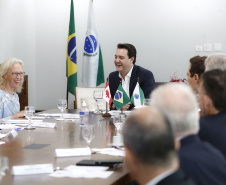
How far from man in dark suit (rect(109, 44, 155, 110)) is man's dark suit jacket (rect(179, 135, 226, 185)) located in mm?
3344

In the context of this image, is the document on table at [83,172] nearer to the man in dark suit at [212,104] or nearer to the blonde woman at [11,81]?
the man in dark suit at [212,104]

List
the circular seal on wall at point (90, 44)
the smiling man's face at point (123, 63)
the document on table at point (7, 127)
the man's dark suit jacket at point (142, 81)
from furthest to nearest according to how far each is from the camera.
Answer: the circular seal on wall at point (90, 44), the smiling man's face at point (123, 63), the man's dark suit jacket at point (142, 81), the document on table at point (7, 127)

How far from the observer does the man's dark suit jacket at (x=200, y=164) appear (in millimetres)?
1647

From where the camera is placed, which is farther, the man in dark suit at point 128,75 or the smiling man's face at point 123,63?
the smiling man's face at point 123,63

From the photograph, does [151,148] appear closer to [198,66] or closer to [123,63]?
[198,66]

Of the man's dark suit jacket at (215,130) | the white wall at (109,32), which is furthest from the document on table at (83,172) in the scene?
the white wall at (109,32)

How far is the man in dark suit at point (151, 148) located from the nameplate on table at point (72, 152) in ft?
3.68

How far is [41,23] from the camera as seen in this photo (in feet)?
25.7

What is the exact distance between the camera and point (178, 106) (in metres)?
1.62

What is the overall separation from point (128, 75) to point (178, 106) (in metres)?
3.69

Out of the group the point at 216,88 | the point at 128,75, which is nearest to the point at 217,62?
the point at 216,88

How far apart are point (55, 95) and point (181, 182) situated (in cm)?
681

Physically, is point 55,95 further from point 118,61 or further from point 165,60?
point 118,61

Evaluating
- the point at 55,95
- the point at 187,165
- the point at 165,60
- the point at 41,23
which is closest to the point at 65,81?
the point at 55,95
